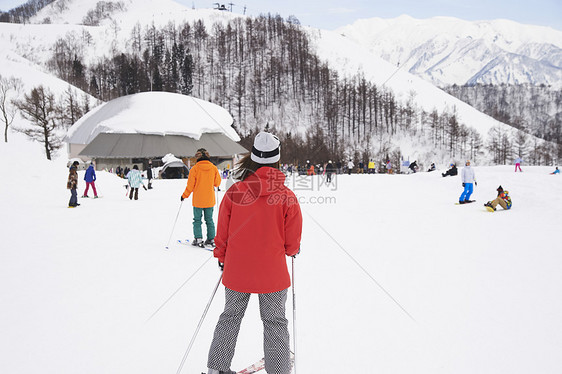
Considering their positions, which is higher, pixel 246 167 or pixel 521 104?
pixel 521 104

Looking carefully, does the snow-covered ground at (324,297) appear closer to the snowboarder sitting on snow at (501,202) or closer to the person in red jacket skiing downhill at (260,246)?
the person in red jacket skiing downhill at (260,246)

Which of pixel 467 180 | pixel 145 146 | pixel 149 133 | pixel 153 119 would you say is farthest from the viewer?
pixel 153 119

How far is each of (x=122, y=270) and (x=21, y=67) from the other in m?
67.8

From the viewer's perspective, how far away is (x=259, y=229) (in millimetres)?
2225

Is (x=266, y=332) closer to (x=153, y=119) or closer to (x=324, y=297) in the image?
(x=324, y=297)

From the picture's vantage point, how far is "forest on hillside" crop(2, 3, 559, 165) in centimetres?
6744

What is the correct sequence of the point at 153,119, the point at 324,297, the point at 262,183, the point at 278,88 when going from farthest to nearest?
1. the point at 278,88
2. the point at 153,119
3. the point at 324,297
4. the point at 262,183

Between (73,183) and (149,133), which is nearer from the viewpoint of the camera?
(73,183)

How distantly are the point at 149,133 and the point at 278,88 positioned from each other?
157 ft

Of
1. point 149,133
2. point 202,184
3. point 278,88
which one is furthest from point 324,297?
point 278,88

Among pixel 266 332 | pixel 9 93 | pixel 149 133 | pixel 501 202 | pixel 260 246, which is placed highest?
pixel 9 93

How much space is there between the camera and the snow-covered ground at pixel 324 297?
2.88m

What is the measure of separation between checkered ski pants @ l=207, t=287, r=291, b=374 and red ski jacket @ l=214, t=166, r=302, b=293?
81 millimetres

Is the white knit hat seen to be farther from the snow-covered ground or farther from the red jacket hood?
the snow-covered ground
